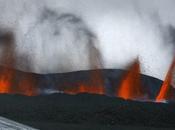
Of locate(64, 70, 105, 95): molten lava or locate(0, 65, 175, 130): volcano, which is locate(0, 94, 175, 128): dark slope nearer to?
locate(0, 65, 175, 130): volcano

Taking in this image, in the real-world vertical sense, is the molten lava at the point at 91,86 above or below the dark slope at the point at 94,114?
below

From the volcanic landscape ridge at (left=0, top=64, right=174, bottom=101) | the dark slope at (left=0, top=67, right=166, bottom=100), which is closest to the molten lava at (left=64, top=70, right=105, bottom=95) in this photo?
the volcanic landscape ridge at (left=0, top=64, right=174, bottom=101)

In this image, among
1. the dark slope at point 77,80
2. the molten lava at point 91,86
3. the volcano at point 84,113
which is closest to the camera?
the volcano at point 84,113

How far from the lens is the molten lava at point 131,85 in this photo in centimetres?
5089

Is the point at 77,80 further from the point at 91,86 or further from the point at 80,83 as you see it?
the point at 91,86

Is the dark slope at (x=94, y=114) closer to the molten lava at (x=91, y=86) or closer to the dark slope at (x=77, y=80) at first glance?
the molten lava at (x=91, y=86)

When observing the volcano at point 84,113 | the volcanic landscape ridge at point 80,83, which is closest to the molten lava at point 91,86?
the volcanic landscape ridge at point 80,83

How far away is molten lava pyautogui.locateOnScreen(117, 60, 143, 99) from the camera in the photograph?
50.9m

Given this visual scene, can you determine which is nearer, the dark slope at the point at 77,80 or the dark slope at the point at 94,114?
the dark slope at the point at 94,114

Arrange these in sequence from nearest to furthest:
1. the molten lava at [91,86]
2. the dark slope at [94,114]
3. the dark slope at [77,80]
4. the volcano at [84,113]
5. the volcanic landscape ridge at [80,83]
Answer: the volcano at [84,113] → the dark slope at [94,114] → the volcanic landscape ridge at [80,83] → the molten lava at [91,86] → the dark slope at [77,80]

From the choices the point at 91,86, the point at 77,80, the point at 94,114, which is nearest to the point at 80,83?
the point at 77,80

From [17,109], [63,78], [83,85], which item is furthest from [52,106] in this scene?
[63,78]

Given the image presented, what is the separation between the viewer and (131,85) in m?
53.3

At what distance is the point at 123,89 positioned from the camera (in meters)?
53.9
